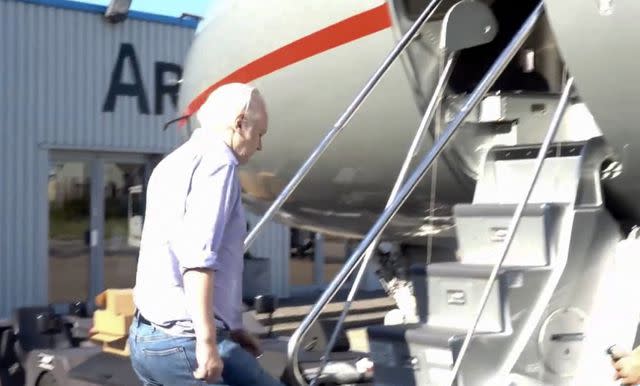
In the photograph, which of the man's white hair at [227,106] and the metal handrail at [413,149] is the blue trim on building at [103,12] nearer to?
the metal handrail at [413,149]

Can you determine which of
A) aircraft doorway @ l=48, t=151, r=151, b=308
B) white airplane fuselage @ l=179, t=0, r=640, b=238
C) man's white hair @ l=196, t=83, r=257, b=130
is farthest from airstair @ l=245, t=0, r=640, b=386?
aircraft doorway @ l=48, t=151, r=151, b=308

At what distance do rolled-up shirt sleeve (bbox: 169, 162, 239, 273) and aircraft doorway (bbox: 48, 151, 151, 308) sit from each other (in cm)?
1020

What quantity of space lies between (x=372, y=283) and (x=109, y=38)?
19.9 ft

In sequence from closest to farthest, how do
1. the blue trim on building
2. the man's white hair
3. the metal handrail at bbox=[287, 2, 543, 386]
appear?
the man's white hair → the metal handrail at bbox=[287, 2, 543, 386] → the blue trim on building

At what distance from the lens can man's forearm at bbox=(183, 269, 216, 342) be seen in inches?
112

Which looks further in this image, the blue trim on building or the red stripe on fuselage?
the blue trim on building

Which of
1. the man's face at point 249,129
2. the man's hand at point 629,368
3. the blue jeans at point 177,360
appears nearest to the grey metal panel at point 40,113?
the blue jeans at point 177,360

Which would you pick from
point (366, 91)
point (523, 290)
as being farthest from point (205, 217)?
point (366, 91)

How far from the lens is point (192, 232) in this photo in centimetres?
294

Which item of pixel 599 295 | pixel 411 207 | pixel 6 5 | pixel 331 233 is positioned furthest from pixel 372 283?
pixel 599 295

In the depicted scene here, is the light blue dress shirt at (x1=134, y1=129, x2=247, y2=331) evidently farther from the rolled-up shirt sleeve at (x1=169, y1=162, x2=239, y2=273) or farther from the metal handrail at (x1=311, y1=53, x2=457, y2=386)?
the metal handrail at (x1=311, y1=53, x2=457, y2=386)

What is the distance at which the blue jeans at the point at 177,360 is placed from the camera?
302 centimetres

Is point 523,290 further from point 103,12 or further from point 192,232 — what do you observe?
point 103,12

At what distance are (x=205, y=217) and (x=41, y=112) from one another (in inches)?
400
